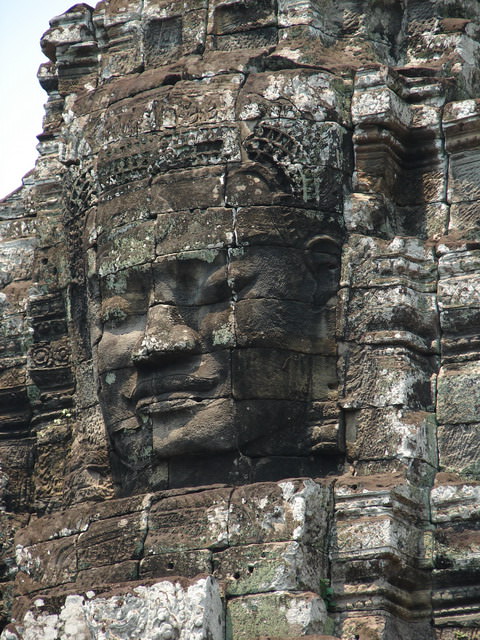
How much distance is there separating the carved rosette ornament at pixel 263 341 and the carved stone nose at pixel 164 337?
0.02 metres

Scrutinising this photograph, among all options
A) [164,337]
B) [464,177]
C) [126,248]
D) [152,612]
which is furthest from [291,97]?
[152,612]

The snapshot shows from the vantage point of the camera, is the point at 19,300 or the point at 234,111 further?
the point at 19,300

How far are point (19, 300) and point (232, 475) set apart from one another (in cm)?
307

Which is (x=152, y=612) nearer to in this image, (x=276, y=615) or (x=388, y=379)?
(x=276, y=615)

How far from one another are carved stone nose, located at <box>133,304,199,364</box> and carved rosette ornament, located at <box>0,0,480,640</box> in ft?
0.07

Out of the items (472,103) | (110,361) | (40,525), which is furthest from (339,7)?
(40,525)

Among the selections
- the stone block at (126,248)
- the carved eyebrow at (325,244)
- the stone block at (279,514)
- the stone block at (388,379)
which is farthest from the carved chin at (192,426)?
the carved eyebrow at (325,244)

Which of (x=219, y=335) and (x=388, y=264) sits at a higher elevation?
(x=388, y=264)

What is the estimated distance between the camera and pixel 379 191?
1511 centimetres

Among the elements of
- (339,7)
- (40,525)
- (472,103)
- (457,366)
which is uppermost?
(339,7)

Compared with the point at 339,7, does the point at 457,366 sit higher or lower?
lower

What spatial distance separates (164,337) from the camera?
47.9 ft

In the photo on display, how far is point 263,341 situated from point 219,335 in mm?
348

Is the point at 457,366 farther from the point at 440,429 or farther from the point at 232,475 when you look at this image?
the point at 232,475
